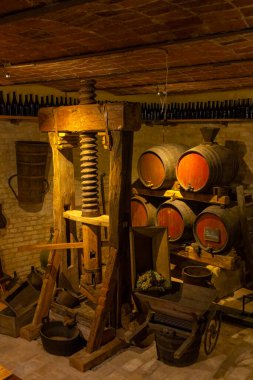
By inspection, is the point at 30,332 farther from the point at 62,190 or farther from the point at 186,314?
the point at 186,314

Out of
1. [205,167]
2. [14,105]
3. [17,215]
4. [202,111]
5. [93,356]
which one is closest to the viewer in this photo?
[93,356]

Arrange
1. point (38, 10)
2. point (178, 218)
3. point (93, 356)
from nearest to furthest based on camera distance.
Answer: point (38, 10) < point (93, 356) < point (178, 218)

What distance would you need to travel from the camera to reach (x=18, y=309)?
523cm

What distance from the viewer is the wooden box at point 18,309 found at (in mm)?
5020

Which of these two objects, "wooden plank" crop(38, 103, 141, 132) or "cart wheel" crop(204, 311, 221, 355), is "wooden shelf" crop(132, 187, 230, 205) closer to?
"cart wheel" crop(204, 311, 221, 355)

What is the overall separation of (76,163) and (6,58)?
3331mm

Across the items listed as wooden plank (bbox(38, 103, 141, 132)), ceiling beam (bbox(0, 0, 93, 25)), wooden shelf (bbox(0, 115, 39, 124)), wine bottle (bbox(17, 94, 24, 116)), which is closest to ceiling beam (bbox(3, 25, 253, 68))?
wooden plank (bbox(38, 103, 141, 132))

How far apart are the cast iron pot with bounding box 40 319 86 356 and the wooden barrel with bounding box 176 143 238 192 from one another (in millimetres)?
2754

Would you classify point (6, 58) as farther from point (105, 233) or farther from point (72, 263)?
point (105, 233)

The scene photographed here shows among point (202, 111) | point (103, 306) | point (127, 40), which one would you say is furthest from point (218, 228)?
point (127, 40)

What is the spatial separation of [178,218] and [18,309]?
9.05 ft

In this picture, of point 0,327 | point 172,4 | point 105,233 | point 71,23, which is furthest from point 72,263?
point 172,4

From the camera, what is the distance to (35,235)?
7055 mm

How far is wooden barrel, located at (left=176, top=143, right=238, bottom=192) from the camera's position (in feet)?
19.0
